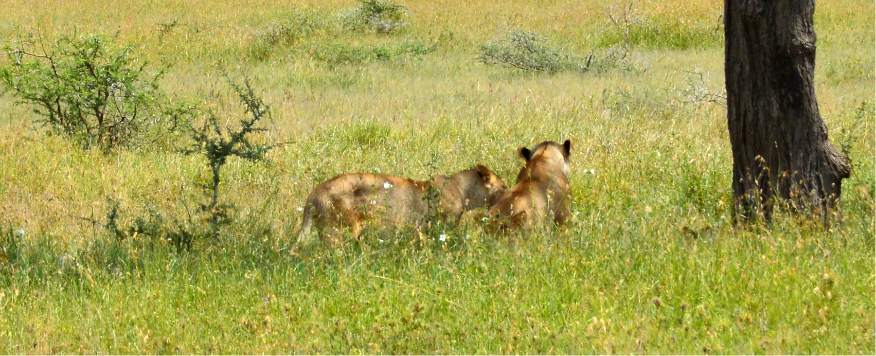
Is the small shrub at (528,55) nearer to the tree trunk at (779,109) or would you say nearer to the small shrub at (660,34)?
the small shrub at (660,34)

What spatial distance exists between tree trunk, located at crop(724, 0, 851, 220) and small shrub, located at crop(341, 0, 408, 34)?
51.9ft

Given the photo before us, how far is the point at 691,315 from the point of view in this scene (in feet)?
14.0

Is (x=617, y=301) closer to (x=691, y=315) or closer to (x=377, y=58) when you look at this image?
(x=691, y=315)

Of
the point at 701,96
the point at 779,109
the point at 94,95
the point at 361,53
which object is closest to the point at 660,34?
the point at 361,53

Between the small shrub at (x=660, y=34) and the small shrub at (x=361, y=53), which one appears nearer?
the small shrub at (x=361, y=53)

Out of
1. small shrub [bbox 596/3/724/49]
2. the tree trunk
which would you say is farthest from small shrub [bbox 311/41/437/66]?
the tree trunk

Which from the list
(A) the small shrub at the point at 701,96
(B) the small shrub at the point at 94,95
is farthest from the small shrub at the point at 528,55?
(B) the small shrub at the point at 94,95

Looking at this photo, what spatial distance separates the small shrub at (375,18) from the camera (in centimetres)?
2127

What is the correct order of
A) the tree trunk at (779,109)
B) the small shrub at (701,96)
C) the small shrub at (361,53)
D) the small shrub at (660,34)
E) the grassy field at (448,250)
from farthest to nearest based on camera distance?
the small shrub at (660,34), the small shrub at (361,53), the small shrub at (701,96), the tree trunk at (779,109), the grassy field at (448,250)

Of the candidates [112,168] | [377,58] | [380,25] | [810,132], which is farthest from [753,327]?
[380,25]

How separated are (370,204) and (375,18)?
53.2 ft

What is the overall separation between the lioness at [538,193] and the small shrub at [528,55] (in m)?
8.73

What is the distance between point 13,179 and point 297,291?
4.38 meters

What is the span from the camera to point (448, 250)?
5.54m
